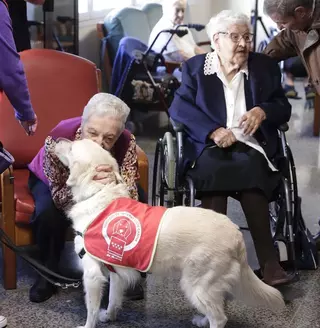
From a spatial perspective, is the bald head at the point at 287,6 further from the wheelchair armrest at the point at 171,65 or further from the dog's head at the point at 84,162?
the wheelchair armrest at the point at 171,65

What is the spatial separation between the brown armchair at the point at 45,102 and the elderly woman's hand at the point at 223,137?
0.32 m

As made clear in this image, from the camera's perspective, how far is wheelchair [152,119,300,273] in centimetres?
290

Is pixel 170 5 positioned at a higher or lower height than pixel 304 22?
lower

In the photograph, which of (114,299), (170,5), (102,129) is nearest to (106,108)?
(102,129)

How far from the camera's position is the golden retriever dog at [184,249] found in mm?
2252

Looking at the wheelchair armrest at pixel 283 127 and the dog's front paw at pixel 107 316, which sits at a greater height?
the wheelchair armrest at pixel 283 127

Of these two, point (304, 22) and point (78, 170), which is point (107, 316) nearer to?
point (78, 170)

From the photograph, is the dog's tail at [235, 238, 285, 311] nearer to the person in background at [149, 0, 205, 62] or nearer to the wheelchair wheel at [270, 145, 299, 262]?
the wheelchair wheel at [270, 145, 299, 262]

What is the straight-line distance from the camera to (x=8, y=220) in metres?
2.73

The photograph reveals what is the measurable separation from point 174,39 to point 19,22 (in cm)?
239

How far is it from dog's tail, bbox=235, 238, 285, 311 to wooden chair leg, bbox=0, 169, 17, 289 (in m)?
0.98

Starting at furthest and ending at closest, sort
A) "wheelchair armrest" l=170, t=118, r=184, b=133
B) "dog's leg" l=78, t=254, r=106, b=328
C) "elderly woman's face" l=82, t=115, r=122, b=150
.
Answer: "wheelchair armrest" l=170, t=118, r=184, b=133, "elderly woman's face" l=82, t=115, r=122, b=150, "dog's leg" l=78, t=254, r=106, b=328

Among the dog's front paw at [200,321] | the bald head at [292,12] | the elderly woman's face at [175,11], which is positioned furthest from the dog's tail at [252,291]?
the elderly woman's face at [175,11]

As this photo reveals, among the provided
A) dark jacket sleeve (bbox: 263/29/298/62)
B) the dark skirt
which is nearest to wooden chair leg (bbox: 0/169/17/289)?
the dark skirt
